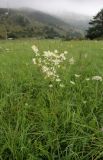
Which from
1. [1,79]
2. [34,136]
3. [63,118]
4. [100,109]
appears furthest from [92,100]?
[1,79]

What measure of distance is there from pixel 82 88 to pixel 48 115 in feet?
4.01

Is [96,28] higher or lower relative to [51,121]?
lower

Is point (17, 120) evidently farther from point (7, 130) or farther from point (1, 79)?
point (1, 79)

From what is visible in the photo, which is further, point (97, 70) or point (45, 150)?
point (97, 70)

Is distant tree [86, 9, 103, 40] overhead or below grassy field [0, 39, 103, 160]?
below

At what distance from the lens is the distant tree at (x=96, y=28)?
43.9 metres

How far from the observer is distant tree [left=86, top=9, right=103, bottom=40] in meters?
43.9

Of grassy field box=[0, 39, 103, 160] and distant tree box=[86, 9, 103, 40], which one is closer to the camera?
grassy field box=[0, 39, 103, 160]

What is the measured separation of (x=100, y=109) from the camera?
4301 mm

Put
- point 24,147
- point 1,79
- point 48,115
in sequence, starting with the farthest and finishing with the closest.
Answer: point 1,79
point 48,115
point 24,147

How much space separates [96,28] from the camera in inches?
1816

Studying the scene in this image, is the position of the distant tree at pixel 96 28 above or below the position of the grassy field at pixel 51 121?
below

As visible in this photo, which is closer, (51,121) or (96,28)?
(51,121)

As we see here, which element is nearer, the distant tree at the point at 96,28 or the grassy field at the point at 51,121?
the grassy field at the point at 51,121
